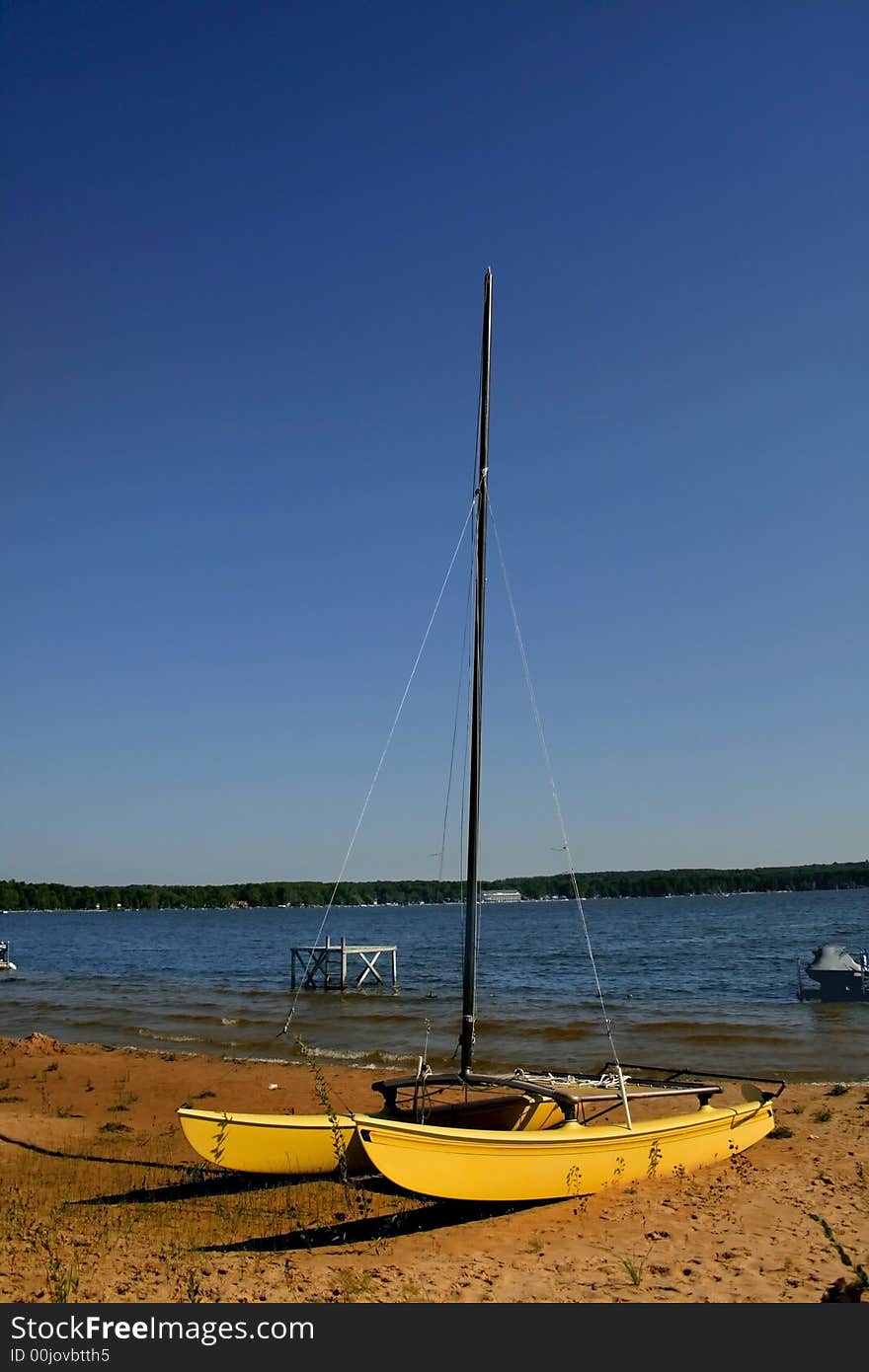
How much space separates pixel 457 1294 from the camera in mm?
7973

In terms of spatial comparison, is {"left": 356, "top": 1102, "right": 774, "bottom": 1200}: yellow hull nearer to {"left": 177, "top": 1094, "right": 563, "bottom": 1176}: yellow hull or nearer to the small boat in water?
{"left": 177, "top": 1094, "right": 563, "bottom": 1176}: yellow hull

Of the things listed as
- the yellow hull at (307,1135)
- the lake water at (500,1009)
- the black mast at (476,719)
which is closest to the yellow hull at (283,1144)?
the yellow hull at (307,1135)

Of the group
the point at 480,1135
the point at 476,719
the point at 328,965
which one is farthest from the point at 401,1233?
the point at 328,965

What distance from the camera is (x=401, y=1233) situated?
9.95 metres

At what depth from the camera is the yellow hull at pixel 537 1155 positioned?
931 centimetres

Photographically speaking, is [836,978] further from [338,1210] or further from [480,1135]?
[480,1135]

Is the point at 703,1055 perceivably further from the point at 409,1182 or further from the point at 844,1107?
the point at 409,1182

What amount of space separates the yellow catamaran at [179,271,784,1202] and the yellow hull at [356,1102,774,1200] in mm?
12

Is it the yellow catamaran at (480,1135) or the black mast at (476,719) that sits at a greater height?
the black mast at (476,719)

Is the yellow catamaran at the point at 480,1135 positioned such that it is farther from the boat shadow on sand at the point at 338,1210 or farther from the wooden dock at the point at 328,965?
the wooden dock at the point at 328,965

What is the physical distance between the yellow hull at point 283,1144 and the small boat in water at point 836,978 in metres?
28.8

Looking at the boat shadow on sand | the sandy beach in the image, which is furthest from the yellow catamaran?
the boat shadow on sand

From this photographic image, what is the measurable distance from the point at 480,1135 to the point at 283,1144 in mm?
2641
